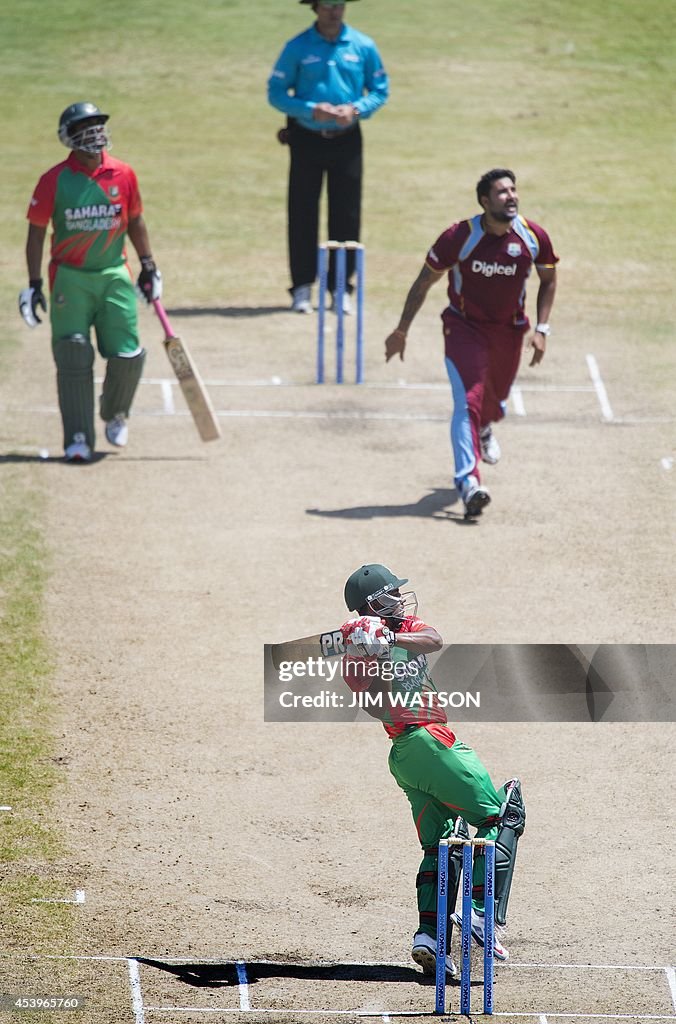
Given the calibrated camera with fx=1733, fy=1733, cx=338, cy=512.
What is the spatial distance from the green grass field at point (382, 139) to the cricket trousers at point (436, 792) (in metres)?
3.08

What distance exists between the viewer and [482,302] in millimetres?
11602

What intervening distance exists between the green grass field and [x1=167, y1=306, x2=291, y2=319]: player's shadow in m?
0.20

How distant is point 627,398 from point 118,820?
24.0ft

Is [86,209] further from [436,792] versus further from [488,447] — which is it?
[436,792]

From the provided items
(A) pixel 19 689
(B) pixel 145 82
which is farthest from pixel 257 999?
(B) pixel 145 82

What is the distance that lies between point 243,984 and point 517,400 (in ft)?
26.1

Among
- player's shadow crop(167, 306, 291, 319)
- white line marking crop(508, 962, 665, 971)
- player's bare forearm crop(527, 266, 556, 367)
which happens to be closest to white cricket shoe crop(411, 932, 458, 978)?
white line marking crop(508, 962, 665, 971)

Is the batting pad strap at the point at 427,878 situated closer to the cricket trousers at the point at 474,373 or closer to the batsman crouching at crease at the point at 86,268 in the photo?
the cricket trousers at the point at 474,373

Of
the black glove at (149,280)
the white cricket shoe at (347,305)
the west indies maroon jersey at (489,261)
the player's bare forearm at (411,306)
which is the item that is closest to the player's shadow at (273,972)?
the player's bare forearm at (411,306)

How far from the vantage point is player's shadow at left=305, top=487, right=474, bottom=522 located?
11531 millimetres

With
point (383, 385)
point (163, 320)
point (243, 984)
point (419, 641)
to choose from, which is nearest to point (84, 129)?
point (163, 320)

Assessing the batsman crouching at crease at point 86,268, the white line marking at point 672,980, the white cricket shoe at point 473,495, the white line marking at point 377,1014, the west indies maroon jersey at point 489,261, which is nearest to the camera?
the white line marking at point 377,1014

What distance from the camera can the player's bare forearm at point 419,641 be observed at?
667 cm

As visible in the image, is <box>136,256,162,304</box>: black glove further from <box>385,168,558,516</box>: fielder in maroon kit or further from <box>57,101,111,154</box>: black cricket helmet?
<box>385,168,558,516</box>: fielder in maroon kit
